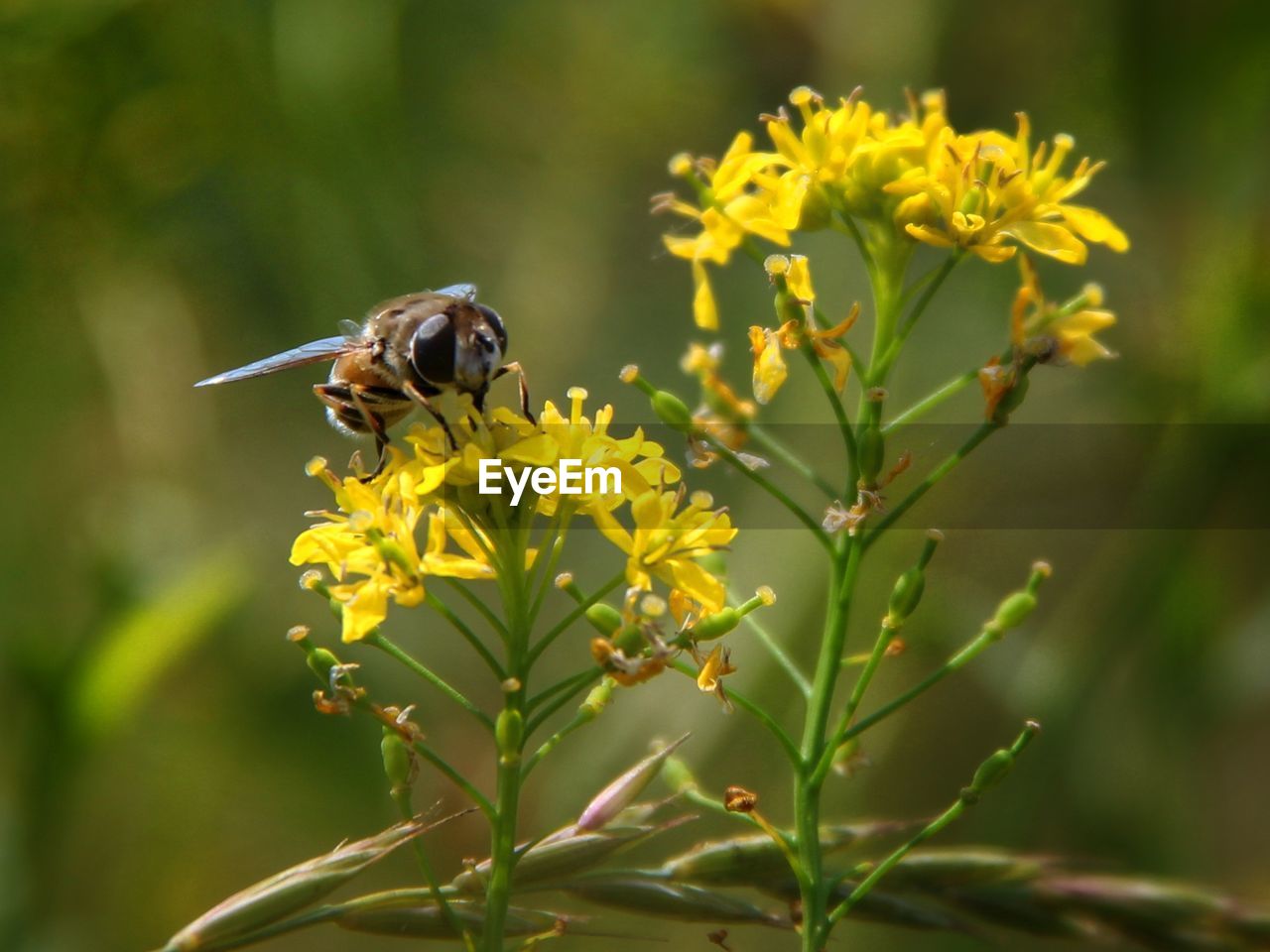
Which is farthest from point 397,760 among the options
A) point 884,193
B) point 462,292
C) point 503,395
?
point 503,395

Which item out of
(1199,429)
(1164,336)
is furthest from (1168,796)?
(1164,336)

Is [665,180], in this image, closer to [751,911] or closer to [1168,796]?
[1168,796]

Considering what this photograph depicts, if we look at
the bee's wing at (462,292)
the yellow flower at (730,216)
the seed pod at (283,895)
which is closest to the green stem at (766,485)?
the yellow flower at (730,216)

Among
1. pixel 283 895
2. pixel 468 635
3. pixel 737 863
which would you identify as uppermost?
pixel 468 635

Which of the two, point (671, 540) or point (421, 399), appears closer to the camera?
point (671, 540)

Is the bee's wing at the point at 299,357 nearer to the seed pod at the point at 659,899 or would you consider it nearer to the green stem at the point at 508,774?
the green stem at the point at 508,774

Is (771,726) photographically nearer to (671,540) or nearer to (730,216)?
(671,540)
